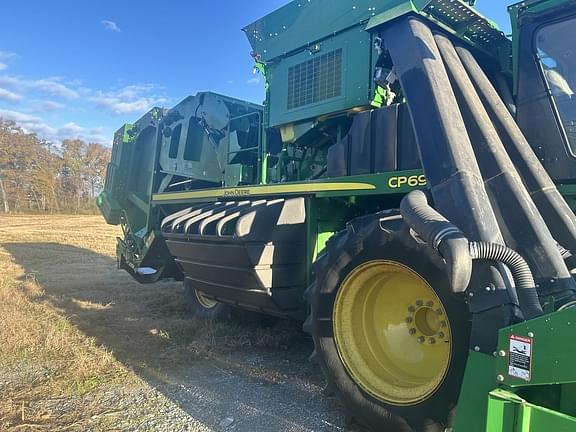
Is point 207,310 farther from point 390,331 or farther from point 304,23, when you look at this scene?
point 304,23

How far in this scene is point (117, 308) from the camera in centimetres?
702

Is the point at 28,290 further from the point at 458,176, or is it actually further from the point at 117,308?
the point at 458,176

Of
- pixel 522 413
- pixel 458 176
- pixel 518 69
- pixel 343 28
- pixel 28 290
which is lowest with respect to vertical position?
pixel 28 290

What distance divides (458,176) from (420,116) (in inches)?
23.0

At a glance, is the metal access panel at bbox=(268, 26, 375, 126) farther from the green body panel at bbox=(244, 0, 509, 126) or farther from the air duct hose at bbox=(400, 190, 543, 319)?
the air duct hose at bbox=(400, 190, 543, 319)

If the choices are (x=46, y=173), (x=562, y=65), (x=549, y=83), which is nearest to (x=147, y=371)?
(x=549, y=83)

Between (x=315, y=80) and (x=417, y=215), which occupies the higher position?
(x=315, y=80)

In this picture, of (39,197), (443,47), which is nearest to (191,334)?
(443,47)

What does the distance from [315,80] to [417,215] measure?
2.56m

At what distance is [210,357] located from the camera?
486 cm

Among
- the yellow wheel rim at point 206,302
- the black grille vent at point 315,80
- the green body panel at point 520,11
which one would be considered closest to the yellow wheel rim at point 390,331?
the green body panel at point 520,11

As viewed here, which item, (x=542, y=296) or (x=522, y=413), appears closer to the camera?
(x=522, y=413)

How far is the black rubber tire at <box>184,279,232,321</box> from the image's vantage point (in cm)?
593

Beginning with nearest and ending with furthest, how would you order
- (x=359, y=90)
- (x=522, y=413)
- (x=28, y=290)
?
(x=522, y=413) → (x=359, y=90) → (x=28, y=290)
